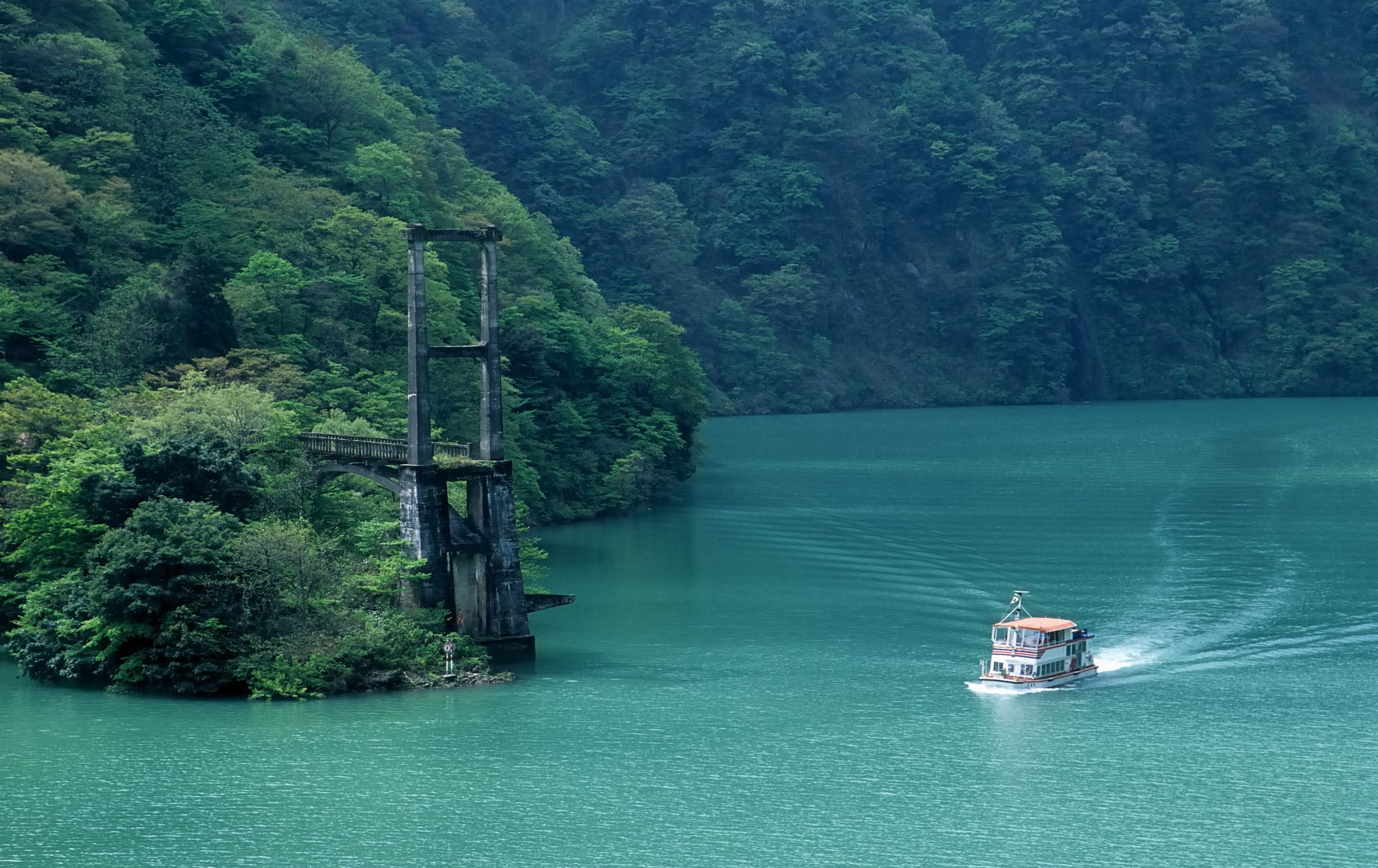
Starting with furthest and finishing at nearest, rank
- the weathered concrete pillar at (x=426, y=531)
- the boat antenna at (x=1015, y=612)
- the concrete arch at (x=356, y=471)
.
→ the boat antenna at (x=1015, y=612) → the concrete arch at (x=356, y=471) → the weathered concrete pillar at (x=426, y=531)

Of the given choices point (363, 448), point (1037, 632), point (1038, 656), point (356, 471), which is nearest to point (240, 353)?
point (356, 471)

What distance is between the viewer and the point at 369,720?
50.3 metres

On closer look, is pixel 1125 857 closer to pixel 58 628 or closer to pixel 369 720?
pixel 369 720

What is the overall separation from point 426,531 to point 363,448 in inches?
161

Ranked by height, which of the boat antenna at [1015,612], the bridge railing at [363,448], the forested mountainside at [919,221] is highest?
the forested mountainside at [919,221]

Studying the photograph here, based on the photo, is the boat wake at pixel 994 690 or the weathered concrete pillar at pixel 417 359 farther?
the weathered concrete pillar at pixel 417 359

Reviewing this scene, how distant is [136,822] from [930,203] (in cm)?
16378

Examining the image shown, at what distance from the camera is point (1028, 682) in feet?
182

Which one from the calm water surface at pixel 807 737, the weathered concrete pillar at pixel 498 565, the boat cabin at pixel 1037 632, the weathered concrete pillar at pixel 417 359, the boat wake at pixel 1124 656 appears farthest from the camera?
the boat wake at pixel 1124 656

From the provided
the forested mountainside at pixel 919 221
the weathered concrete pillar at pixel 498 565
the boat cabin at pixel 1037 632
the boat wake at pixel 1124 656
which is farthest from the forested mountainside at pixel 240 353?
the forested mountainside at pixel 919 221

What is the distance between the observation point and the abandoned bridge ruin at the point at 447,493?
57438 millimetres

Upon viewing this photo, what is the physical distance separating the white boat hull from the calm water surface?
3.08 feet

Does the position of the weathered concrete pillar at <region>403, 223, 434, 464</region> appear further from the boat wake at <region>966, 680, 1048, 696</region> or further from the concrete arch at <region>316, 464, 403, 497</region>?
the boat wake at <region>966, 680, 1048, 696</region>

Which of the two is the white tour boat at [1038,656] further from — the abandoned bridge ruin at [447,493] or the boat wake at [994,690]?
the abandoned bridge ruin at [447,493]
